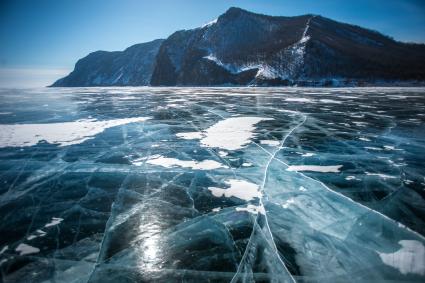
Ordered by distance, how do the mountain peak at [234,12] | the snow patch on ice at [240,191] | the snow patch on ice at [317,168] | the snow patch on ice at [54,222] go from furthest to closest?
1. the mountain peak at [234,12]
2. the snow patch on ice at [317,168]
3. the snow patch on ice at [240,191]
4. the snow patch on ice at [54,222]

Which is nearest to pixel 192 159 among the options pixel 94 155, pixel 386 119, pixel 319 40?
pixel 94 155

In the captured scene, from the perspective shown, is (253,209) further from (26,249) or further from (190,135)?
(190,135)

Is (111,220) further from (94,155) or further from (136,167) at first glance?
(94,155)

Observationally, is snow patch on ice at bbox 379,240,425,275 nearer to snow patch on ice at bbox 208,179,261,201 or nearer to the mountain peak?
Result: snow patch on ice at bbox 208,179,261,201

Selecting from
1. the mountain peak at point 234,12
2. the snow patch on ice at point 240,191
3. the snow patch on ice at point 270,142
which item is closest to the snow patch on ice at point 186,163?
the snow patch on ice at point 240,191

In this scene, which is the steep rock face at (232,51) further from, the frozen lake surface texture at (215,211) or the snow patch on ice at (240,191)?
the snow patch on ice at (240,191)

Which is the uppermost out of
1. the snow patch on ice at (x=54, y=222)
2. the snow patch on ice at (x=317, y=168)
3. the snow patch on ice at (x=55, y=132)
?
the snow patch on ice at (x=55, y=132)
